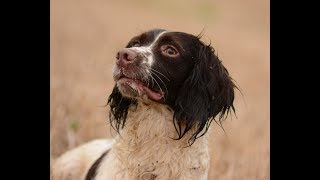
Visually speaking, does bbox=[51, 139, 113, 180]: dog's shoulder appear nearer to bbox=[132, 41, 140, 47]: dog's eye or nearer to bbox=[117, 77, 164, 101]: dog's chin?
bbox=[132, 41, 140, 47]: dog's eye

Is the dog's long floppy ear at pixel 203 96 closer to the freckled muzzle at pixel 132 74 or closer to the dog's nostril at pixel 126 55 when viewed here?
the freckled muzzle at pixel 132 74

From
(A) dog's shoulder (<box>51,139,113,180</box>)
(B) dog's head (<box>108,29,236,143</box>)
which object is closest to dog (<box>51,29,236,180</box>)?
(B) dog's head (<box>108,29,236,143</box>)

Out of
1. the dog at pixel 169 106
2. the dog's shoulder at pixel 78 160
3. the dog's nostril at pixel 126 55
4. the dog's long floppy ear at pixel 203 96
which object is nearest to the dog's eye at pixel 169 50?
the dog at pixel 169 106

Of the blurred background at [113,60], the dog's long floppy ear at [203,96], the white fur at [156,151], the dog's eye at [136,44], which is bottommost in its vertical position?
the blurred background at [113,60]

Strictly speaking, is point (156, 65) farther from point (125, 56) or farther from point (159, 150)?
point (159, 150)

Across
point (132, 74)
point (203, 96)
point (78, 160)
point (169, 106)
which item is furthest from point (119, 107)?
point (78, 160)

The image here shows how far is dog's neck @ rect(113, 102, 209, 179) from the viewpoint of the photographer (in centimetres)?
602

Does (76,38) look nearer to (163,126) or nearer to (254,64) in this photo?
(254,64)

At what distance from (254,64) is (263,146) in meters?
7.51

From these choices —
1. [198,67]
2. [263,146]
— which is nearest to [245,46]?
[263,146]

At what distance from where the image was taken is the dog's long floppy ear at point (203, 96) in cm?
597

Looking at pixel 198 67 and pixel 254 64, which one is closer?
pixel 198 67
